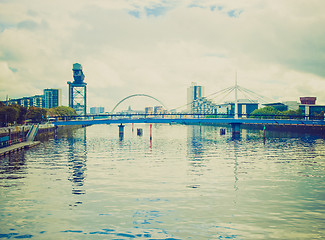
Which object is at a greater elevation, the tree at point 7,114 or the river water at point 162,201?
the tree at point 7,114

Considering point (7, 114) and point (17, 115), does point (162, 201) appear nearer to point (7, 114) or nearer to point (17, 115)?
point (7, 114)

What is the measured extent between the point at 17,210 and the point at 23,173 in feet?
52.1

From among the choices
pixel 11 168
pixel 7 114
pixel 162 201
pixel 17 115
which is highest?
pixel 7 114

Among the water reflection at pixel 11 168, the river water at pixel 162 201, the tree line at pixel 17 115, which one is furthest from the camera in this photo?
the tree line at pixel 17 115

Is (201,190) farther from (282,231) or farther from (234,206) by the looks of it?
(282,231)

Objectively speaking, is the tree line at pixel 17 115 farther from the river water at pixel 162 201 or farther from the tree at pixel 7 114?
the river water at pixel 162 201

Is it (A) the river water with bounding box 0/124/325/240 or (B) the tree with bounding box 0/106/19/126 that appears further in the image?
(B) the tree with bounding box 0/106/19/126

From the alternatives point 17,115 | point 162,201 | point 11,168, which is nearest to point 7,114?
point 17,115

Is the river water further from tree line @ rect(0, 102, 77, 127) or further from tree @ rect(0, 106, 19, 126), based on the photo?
tree line @ rect(0, 102, 77, 127)

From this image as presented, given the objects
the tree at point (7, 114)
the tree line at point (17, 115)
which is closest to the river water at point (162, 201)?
the tree at point (7, 114)

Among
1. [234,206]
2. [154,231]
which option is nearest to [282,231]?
[234,206]

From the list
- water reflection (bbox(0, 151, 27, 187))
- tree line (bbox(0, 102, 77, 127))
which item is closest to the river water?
water reflection (bbox(0, 151, 27, 187))

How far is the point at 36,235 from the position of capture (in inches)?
744

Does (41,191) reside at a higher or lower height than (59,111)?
lower
